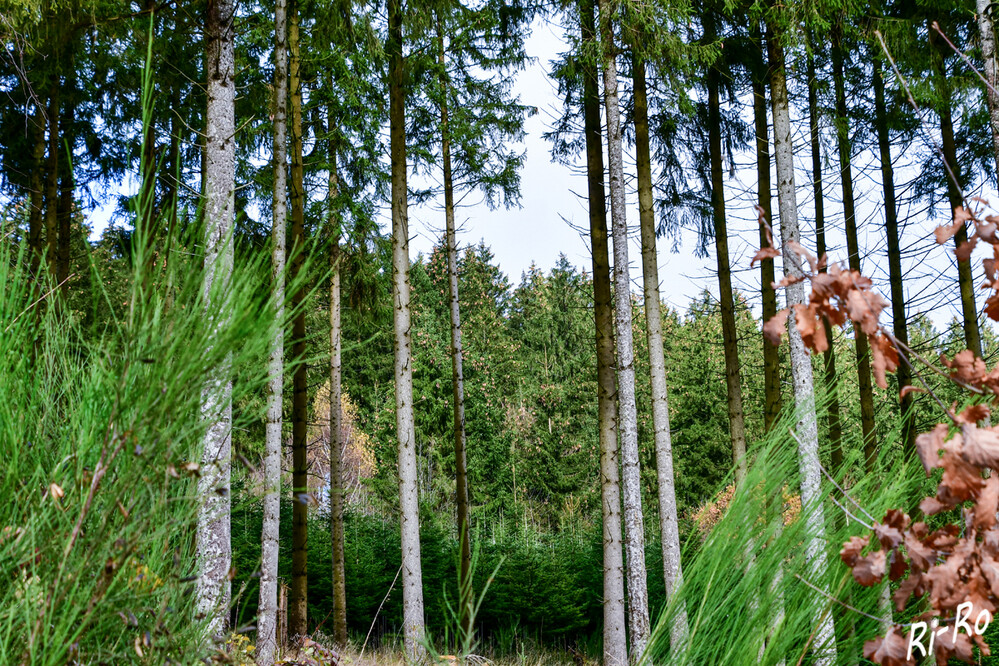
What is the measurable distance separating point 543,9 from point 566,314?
22986mm

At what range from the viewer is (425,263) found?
33.2 meters

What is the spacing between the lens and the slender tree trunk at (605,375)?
7914mm

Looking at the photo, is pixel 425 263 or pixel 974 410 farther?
pixel 425 263

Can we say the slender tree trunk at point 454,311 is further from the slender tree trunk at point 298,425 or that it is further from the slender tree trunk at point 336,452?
the slender tree trunk at point 298,425

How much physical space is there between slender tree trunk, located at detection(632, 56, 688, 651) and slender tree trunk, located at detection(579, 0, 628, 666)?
55 cm

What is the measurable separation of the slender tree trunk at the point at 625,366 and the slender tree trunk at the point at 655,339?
44 centimetres

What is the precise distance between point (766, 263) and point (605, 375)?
127 inches

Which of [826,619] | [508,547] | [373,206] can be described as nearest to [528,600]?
[508,547]

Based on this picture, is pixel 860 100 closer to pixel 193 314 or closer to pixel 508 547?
pixel 508 547

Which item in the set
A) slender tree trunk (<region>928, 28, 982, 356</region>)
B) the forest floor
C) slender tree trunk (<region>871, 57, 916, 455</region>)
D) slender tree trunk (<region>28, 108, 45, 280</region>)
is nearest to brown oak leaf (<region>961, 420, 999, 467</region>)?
the forest floor

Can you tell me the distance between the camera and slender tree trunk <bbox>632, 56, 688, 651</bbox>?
27.4 feet

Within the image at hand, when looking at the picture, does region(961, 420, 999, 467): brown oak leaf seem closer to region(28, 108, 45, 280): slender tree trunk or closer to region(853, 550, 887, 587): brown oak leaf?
region(853, 550, 887, 587): brown oak leaf

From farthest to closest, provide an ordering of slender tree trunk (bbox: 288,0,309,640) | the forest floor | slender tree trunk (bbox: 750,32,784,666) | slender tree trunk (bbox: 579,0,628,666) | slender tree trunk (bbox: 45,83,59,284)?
slender tree trunk (bbox: 45,83,59,284)
slender tree trunk (bbox: 750,32,784,666)
slender tree trunk (bbox: 288,0,309,640)
slender tree trunk (bbox: 579,0,628,666)
the forest floor

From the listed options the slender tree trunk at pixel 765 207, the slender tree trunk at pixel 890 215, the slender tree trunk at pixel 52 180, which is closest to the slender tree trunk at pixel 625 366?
the slender tree trunk at pixel 765 207
